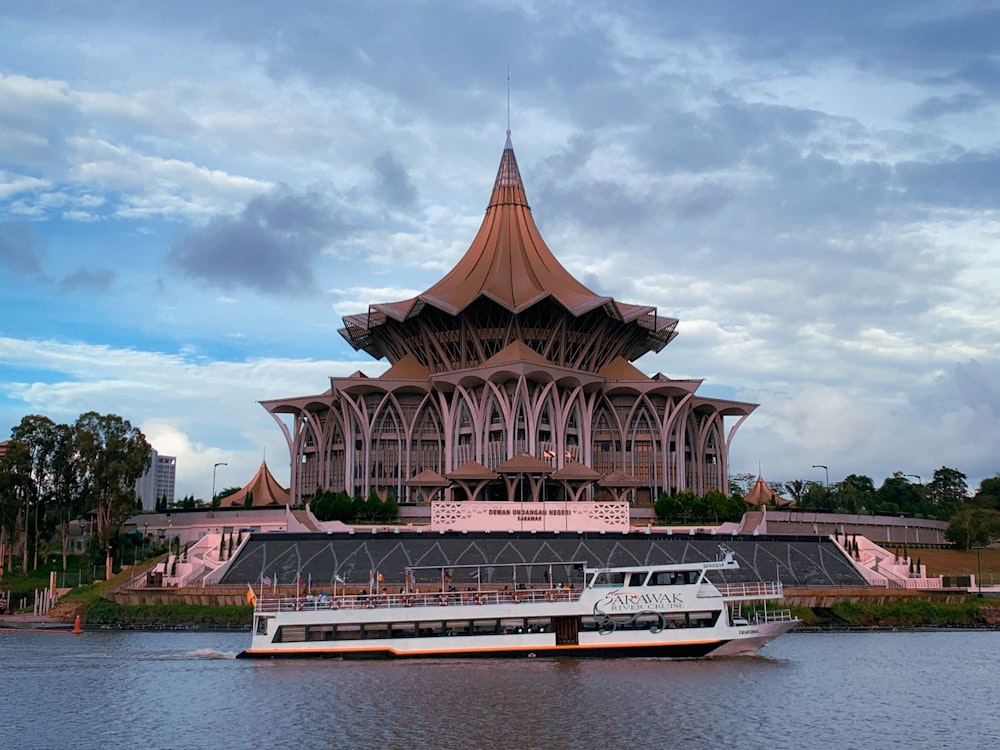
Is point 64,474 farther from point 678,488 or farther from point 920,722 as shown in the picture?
point 920,722

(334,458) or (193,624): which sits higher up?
(334,458)

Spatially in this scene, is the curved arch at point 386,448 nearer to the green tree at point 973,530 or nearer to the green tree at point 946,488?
the green tree at point 973,530

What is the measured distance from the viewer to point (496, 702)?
34.4 m

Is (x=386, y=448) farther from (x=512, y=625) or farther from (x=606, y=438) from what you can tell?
(x=512, y=625)

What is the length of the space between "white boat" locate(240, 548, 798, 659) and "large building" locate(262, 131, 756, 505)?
44.1 meters

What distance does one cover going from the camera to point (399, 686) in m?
37.6

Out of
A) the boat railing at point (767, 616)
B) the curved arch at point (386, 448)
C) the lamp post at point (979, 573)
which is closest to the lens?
the boat railing at point (767, 616)

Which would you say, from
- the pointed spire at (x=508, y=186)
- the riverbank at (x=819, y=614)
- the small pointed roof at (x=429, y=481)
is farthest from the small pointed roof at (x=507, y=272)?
the riverbank at (x=819, y=614)

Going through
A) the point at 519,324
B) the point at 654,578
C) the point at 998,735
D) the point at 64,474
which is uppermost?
the point at 519,324

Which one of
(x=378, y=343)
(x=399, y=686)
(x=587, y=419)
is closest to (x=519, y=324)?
(x=587, y=419)

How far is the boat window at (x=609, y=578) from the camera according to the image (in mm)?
45200

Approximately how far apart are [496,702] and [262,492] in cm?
7036

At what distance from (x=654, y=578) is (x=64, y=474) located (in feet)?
181

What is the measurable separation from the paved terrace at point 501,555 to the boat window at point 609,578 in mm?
14904
